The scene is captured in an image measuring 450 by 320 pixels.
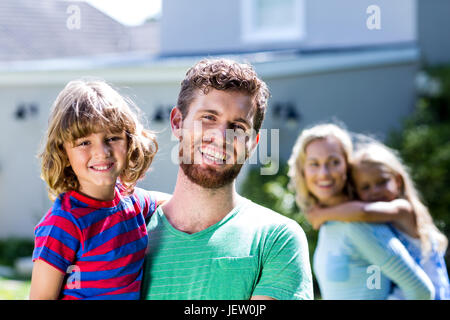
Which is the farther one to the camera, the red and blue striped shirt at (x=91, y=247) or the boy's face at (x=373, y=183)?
the boy's face at (x=373, y=183)

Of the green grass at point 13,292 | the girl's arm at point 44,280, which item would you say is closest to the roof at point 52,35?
the green grass at point 13,292

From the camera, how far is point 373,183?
2.67 metres

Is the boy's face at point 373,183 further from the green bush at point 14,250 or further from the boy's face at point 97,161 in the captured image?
the green bush at point 14,250

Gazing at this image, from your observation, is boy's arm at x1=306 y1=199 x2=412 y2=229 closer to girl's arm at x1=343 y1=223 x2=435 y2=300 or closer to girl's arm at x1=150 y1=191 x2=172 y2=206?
girl's arm at x1=343 y1=223 x2=435 y2=300

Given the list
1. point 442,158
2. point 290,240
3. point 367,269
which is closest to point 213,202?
point 290,240

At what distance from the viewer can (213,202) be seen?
64.2 inches

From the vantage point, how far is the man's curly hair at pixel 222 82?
157cm

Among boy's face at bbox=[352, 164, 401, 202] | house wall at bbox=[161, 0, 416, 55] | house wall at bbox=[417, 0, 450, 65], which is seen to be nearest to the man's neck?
boy's face at bbox=[352, 164, 401, 202]

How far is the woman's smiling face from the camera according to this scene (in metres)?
2.55

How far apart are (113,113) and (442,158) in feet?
17.9

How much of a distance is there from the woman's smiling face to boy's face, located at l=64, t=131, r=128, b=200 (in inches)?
45.3

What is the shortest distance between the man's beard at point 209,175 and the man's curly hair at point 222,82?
0.48ft

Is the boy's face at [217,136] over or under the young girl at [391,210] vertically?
over

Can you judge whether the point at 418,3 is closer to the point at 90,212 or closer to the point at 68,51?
the point at 68,51
